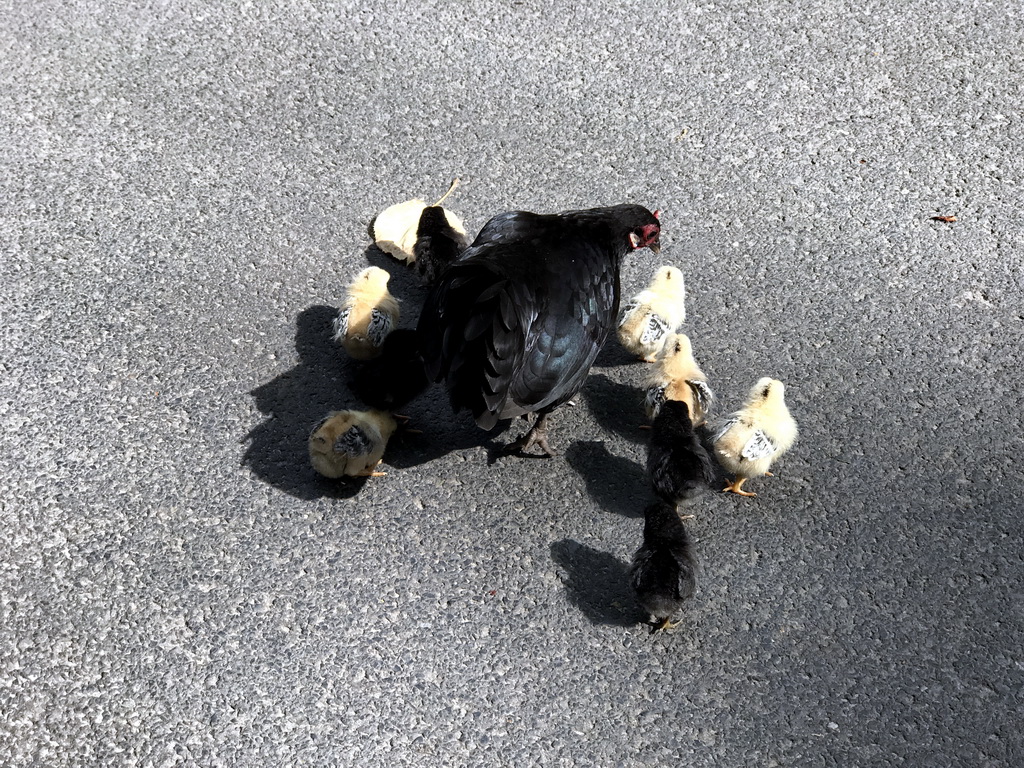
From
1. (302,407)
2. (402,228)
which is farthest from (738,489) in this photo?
(402,228)

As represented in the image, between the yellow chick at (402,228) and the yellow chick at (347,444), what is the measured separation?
126 cm

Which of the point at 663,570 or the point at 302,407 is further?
the point at 302,407

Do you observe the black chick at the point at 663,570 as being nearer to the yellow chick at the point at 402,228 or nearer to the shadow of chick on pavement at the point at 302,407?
the shadow of chick on pavement at the point at 302,407

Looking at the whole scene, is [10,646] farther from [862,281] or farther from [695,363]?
[862,281]

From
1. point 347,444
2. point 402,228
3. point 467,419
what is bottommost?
point 467,419

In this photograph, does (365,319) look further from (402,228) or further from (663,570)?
(663,570)

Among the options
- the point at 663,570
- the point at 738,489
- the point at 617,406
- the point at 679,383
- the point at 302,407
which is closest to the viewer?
the point at 663,570

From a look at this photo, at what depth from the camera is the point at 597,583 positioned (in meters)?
3.71

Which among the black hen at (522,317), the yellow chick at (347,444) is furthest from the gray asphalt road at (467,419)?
the black hen at (522,317)

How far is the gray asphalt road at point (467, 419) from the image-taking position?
10.9ft

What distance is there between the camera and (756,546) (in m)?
3.88

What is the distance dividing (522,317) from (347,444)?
878mm

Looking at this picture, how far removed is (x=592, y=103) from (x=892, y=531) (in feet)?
10.8

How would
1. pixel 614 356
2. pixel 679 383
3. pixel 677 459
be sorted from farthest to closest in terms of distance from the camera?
pixel 614 356 < pixel 679 383 < pixel 677 459
